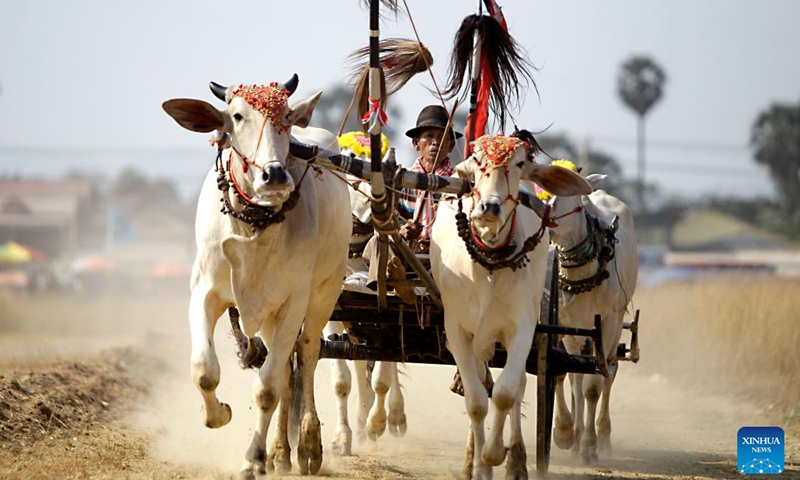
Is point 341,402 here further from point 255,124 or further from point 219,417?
point 255,124

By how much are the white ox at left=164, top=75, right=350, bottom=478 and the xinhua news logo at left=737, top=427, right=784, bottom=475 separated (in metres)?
3.55

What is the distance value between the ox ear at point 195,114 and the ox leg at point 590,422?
4.34 meters

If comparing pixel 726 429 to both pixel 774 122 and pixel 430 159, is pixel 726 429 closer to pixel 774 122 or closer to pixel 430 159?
pixel 430 159

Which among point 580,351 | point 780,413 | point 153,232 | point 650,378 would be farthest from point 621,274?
point 153,232

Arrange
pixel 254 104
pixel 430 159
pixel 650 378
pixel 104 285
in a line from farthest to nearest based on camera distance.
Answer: pixel 104 285
pixel 650 378
pixel 430 159
pixel 254 104

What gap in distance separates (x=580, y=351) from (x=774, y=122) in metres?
71.9

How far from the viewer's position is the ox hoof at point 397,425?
10516 mm

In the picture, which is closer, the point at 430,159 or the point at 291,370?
the point at 291,370

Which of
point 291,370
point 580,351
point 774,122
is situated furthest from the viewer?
point 774,122

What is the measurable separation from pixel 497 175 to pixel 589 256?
8.98 ft

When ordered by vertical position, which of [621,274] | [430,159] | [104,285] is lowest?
[104,285]

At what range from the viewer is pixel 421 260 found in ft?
28.8

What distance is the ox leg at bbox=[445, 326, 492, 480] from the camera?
306 inches

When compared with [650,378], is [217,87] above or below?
above
